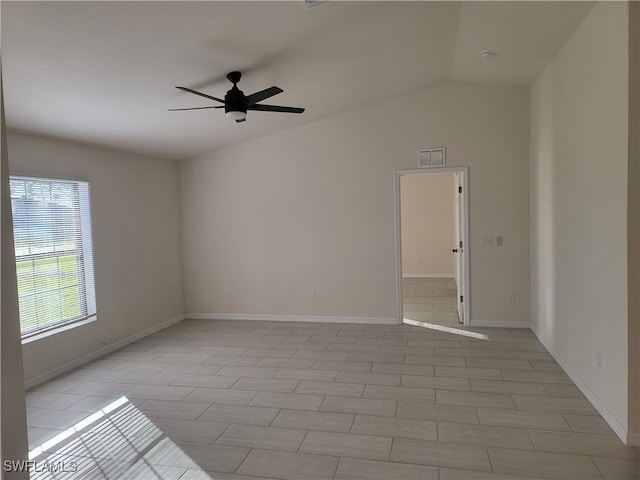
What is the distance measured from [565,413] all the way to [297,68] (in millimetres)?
3585

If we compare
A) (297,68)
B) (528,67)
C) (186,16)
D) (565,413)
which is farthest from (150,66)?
(565,413)

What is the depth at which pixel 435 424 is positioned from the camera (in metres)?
2.89

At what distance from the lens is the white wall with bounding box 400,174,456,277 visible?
920 cm

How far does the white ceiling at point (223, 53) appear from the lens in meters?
2.53

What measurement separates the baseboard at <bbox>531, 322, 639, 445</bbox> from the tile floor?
4.63ft

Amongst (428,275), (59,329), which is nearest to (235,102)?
(59,329)

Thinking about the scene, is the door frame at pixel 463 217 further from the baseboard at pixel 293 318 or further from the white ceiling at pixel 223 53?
the white ceiling at pixel 223 53

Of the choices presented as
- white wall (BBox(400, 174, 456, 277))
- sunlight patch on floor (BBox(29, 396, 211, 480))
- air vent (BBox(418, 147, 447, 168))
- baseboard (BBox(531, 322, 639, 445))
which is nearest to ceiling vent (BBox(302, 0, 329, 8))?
air vent (BBox(418, 147, 447, 168))

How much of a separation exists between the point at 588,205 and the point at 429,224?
244 inches

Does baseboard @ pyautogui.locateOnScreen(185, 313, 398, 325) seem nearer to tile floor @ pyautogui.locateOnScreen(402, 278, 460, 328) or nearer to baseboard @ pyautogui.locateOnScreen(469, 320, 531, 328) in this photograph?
tile floor @ pyautogui.locateOnScreen(402, 278, 460, 328)

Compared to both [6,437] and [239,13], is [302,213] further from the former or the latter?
[6,437]

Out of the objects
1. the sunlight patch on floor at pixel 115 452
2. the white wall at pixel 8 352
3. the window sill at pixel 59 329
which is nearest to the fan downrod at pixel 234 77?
the white wall at pixel 8 352

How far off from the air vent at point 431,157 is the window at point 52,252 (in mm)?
4026

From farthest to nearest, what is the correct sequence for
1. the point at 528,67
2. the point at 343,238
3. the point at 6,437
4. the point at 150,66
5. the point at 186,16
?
the point at 343,238 < the point at 528,67 < the point at 150,66 < the point at 186,16 < the point at 6,437
